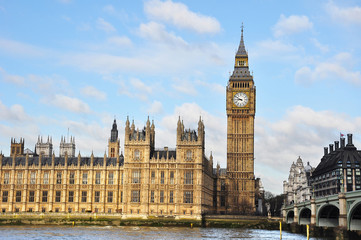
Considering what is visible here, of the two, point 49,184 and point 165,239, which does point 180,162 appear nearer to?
point 49,184

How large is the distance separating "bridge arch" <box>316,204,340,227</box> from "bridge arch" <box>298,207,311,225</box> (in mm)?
10290

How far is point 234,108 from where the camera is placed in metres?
161

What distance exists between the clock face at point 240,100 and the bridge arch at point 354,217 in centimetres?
8323

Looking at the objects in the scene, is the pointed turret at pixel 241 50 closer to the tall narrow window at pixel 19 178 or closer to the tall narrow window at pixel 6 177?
the tall narrow window at pixel 19 178

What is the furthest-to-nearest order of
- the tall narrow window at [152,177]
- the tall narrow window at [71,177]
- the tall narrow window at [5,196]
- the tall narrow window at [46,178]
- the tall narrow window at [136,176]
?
the tall narrow window at [5,196]
the tall narrow window at [46,178]
the tall narrow window at [71,177]
the tall narrow window at [136,176]
the tall narrow window at [152,177]

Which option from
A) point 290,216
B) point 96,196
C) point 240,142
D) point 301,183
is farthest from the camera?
point 301,183

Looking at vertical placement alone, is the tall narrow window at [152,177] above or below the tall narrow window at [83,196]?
above

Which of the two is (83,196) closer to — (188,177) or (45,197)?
(45,197)

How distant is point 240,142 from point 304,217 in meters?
44.4

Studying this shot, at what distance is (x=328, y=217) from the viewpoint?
97.8 metres

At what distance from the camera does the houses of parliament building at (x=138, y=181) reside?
Answer: 126750mm

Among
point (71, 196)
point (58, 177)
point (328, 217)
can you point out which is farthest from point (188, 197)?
point (328, 217)

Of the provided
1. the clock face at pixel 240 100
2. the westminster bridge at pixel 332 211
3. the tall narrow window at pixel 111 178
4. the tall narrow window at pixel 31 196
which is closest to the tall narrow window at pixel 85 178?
the tall narrow window at pixel 111 178

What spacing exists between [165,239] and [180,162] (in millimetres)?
46395
